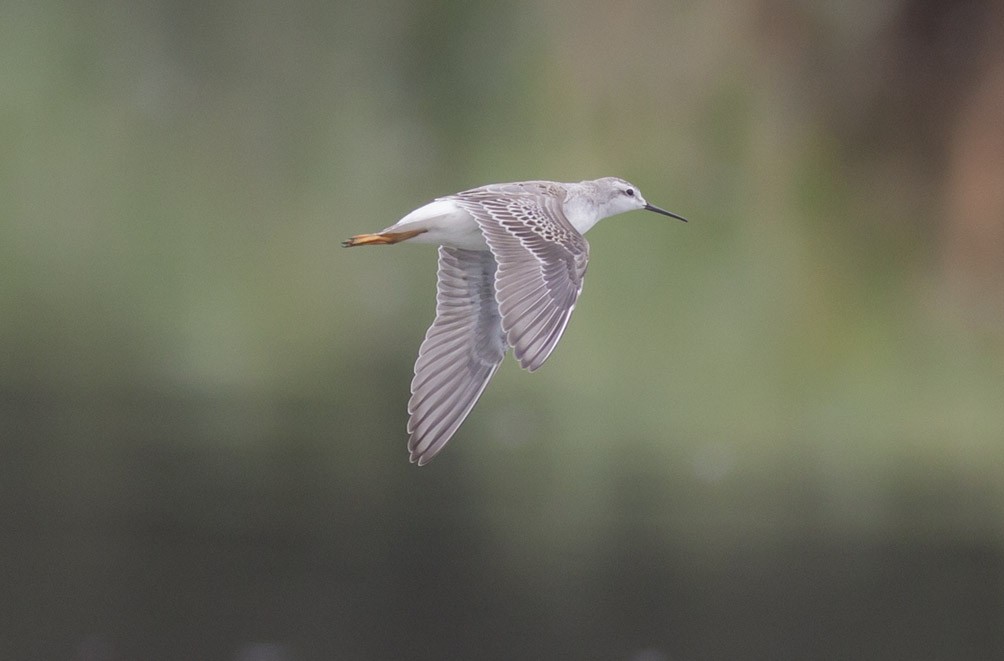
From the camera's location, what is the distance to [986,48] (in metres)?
14.1

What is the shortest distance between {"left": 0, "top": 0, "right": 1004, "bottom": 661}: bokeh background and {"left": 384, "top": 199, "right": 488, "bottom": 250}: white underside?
2876 millimetres

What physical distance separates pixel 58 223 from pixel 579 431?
4.62 m

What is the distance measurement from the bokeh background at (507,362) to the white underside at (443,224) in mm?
2876

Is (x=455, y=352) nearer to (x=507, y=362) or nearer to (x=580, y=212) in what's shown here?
(x=580, y=212)

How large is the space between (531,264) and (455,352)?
2.39ft

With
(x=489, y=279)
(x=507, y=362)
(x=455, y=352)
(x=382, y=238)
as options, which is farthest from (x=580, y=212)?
(x=507, y=362)

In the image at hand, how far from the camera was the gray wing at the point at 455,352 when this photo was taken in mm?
5879

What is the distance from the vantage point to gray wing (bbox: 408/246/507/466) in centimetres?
588

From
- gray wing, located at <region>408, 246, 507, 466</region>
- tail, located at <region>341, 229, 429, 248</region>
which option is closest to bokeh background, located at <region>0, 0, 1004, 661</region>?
gray wing, located at <region>408, 246, 507, 466</region>

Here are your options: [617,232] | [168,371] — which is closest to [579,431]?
[617,232]

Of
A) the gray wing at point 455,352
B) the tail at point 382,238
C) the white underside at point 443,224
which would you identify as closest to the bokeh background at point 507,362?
the gray wing at point 455,352

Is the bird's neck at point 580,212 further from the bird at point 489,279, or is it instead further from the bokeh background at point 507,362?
the bokeh background at point 507,362

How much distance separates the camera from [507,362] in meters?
11.8

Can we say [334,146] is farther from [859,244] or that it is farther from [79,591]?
[79,591]
